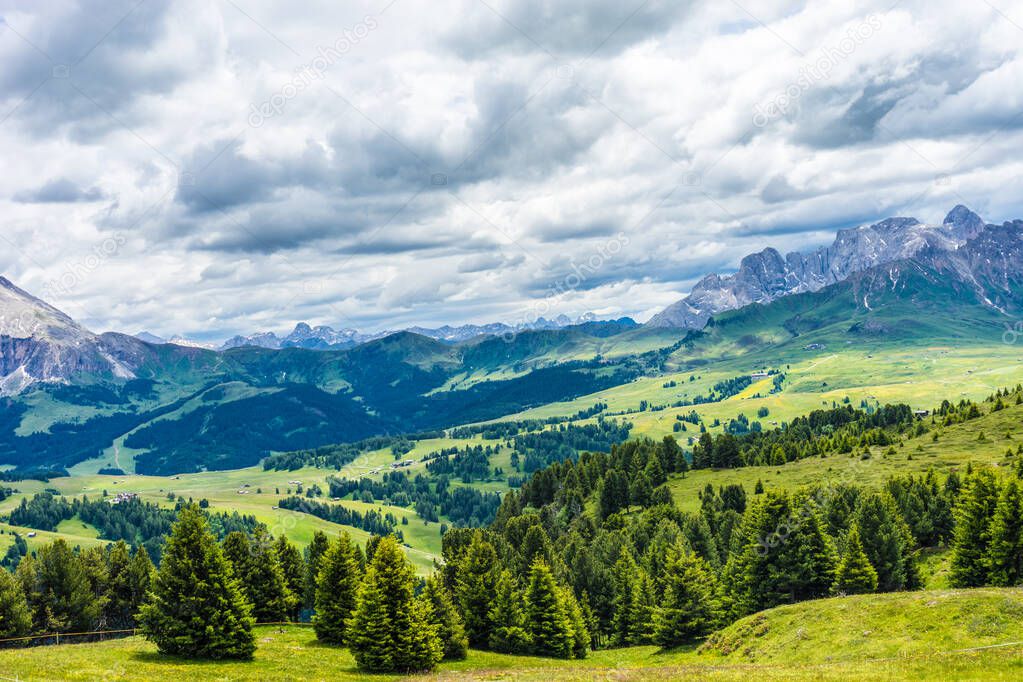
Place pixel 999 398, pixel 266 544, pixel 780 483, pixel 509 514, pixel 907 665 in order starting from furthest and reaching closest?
pixel 999 398 < pixel 509 514 < pixel 780 483 < pixel 266 544 < pixel 907 665

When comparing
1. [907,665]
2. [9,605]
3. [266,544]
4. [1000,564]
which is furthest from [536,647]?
[9,605]

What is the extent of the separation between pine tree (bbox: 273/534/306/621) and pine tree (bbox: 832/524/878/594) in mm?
Answer: 70381

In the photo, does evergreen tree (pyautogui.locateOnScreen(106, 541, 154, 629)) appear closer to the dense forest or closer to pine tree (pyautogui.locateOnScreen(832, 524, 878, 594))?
the dense forest

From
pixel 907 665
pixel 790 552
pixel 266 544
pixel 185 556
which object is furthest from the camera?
pixel 266 544

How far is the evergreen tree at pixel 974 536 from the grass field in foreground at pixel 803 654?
27445mm

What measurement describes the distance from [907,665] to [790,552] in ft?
133

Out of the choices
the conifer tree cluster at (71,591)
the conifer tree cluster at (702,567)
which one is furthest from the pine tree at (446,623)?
the conifer tree cluster at (71,591)

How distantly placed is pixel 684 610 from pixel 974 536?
114 ft

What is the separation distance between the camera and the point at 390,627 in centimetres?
5753

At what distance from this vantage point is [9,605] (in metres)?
70.4

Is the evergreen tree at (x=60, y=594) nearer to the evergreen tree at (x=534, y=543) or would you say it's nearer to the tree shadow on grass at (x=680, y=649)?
the evergreen tree at (x=534, y=543)

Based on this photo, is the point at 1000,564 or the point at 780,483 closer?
the point at 1000,564

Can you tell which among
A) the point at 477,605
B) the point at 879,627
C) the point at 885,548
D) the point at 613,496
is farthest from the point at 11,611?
the point at 613,496

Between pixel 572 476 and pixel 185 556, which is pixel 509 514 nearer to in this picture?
pixel 572 476
